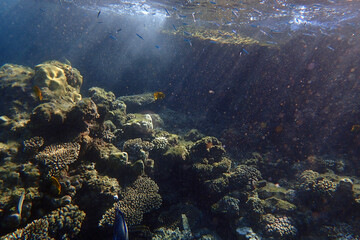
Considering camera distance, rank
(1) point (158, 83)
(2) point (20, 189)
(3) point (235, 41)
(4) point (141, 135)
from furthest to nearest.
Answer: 1. (1) point (158, 83)
2. (3) point (235, 41)
3. (4) point (141, 135)
4. (2) point (20, 189)

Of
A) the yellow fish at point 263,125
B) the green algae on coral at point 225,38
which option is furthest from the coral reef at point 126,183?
the green algae on coral at point 225,38

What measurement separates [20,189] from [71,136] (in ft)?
5.15

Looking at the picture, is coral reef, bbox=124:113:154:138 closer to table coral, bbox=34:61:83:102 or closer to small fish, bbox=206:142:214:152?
table coral, bbox=34:61:83:102

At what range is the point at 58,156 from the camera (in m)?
4.37

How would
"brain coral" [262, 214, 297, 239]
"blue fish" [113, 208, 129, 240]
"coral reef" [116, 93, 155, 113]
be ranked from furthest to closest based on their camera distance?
"coral reef" [116, 93, 155, 113]
"brain coral" [262, 214, 297, 239]
"blue fish" [113, 208, 129, 240]

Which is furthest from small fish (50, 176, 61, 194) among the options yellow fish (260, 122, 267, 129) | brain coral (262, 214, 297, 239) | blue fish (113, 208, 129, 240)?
yellow fish (260, 122, 267, 129)

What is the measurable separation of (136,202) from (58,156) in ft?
7.54

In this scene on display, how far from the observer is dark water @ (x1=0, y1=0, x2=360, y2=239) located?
980cm

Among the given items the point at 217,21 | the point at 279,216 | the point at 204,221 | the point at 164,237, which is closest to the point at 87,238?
the point at 164,237

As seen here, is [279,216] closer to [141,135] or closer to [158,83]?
[141,135]

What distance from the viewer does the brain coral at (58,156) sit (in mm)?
4219

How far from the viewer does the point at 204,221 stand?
20.3ft

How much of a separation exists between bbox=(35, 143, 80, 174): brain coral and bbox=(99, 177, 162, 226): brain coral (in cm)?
159

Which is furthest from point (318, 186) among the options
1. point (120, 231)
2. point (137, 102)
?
point (137, 102)
